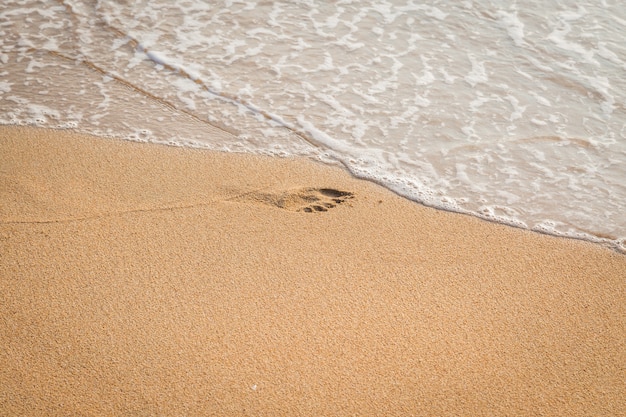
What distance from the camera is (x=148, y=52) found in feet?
15.3

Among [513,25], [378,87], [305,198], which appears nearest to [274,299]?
[305,198]

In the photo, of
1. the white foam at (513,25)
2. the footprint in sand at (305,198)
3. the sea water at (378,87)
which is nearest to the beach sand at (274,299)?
the footprint in sand at (305,198)

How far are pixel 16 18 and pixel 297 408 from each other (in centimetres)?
417

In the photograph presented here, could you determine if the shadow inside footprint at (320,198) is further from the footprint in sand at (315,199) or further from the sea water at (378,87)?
the sea water at (378,87)

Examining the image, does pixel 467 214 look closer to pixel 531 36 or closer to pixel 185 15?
pixel 531 36

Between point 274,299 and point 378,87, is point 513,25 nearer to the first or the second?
point 378,87

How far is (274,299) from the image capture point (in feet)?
9.13

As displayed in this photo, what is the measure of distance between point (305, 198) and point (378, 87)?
1353 mm

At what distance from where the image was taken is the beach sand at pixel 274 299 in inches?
94.4

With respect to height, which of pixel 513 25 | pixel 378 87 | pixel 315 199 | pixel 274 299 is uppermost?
pixel 513 25

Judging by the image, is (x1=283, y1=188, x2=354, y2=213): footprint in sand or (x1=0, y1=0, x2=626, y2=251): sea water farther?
(x1=0, y1=0, x2=626, y2=251): sea water

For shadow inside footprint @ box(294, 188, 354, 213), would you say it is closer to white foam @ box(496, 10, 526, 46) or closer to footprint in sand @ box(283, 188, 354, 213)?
footprint in sand @ box(283, 188, 354, 213)

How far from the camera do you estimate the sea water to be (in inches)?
146

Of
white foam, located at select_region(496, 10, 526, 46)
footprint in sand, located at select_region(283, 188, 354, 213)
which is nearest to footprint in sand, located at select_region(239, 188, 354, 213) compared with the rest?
footprint in sand, located at select_region(283, 188, 354, 213)
